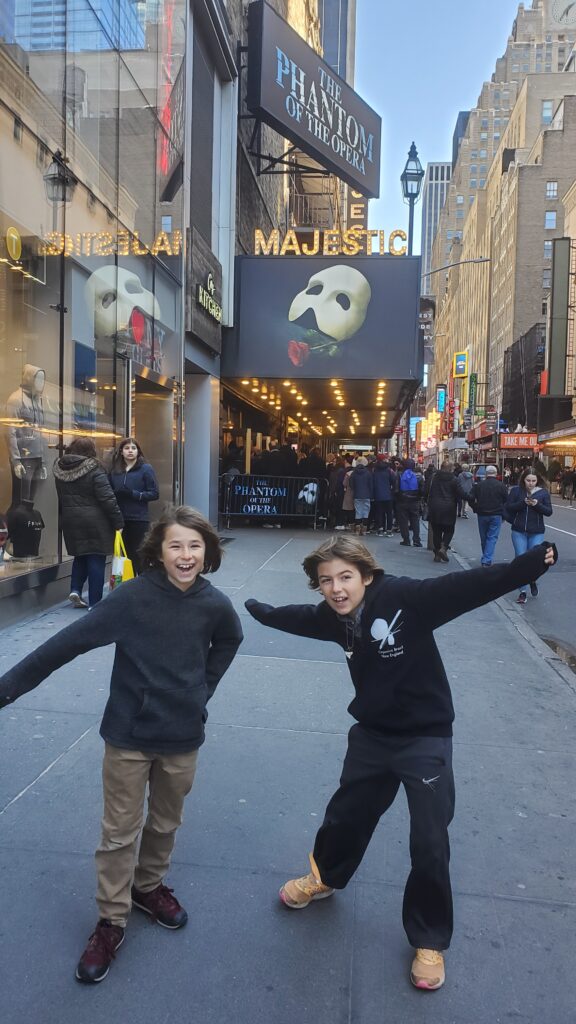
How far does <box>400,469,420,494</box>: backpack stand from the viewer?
559 inches

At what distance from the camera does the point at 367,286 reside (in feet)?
51.5

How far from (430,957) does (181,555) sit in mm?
1560

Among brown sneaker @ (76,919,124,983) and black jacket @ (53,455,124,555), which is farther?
black jacket @ (53,455,124,555)

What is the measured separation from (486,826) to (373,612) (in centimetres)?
168

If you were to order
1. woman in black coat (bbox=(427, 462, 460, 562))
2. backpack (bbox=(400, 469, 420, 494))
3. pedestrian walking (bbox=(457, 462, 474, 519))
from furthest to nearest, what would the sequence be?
backpack (bbox=(400, 469, 420, 494)), woman in black coat (bbox=(427, 462, 460, 562)), pedestrian walking (bbox=(457, 462, 474, 519))

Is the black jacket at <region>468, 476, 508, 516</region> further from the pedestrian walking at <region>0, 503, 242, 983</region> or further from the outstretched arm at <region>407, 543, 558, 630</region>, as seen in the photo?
the pedestrian walking at <region>0, 503, 242, 983</region>

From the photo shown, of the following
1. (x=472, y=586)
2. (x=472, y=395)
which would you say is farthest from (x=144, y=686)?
(x=472, y=395)

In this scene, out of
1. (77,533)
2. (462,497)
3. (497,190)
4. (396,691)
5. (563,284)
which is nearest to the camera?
(396,691)

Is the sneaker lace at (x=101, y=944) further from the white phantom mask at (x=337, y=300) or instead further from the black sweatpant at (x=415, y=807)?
the white phantom mask at (x=337, y=300)

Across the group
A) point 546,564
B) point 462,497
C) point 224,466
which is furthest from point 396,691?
point 224,466

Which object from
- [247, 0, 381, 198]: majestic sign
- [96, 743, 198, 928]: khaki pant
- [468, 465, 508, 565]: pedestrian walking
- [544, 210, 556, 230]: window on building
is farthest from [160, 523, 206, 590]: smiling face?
[544, 210, 556, 230]: window on building

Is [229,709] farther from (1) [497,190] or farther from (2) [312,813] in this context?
(1) [497,190]

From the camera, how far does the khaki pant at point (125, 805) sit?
7.86ft

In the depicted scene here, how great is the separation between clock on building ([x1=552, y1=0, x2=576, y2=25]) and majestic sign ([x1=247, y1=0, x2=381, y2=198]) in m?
154
